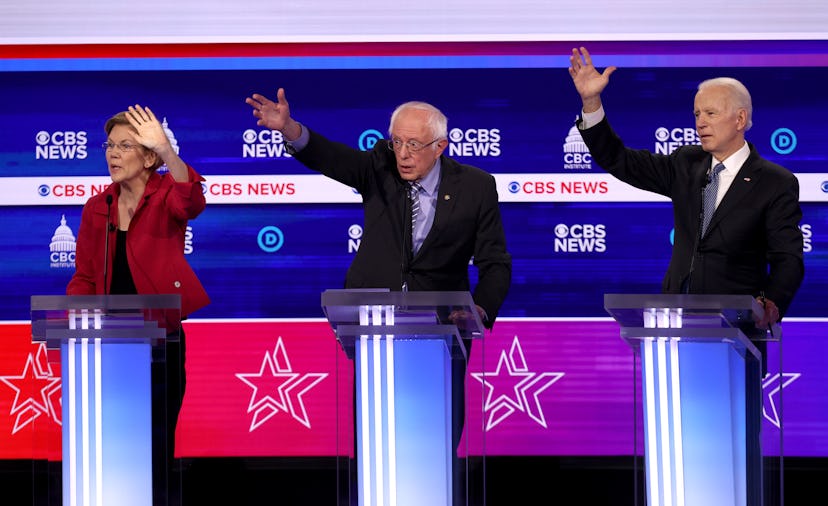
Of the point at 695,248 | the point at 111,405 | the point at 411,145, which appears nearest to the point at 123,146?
the point at 411,145

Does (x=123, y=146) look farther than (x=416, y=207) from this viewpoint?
No

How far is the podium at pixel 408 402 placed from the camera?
309cm

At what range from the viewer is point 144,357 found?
318 centimetres

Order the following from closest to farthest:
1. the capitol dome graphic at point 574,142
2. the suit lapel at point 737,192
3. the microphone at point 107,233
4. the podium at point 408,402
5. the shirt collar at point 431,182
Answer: the podium at point 408,402, the microphone at point 107,233, the suit lapel at point 737,192, the shirt collar at point 431,182, the capitol dome graphic at point 574,142

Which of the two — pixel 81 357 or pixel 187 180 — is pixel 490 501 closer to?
pixel 187 180

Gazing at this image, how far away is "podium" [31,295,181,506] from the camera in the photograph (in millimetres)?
3160

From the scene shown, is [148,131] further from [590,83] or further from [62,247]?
[62,247]

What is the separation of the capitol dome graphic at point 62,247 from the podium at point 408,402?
2.87m

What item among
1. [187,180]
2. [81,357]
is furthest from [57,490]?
[187,180]

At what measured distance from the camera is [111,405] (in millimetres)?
3168

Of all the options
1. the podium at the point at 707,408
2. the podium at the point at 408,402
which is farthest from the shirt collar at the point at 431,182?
the podium at the point at 707,408

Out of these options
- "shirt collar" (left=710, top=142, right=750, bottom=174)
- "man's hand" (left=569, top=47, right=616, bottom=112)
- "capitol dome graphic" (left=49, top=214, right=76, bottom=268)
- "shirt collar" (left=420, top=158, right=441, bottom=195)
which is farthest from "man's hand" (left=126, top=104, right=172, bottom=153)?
"shirt collar" (left=710, top=142, right=750, bottom=174)

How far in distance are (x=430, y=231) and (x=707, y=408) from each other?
136 centimetres

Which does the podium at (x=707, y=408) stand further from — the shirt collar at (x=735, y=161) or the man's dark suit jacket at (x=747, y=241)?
the shirt collar at (x=735, y=161)
